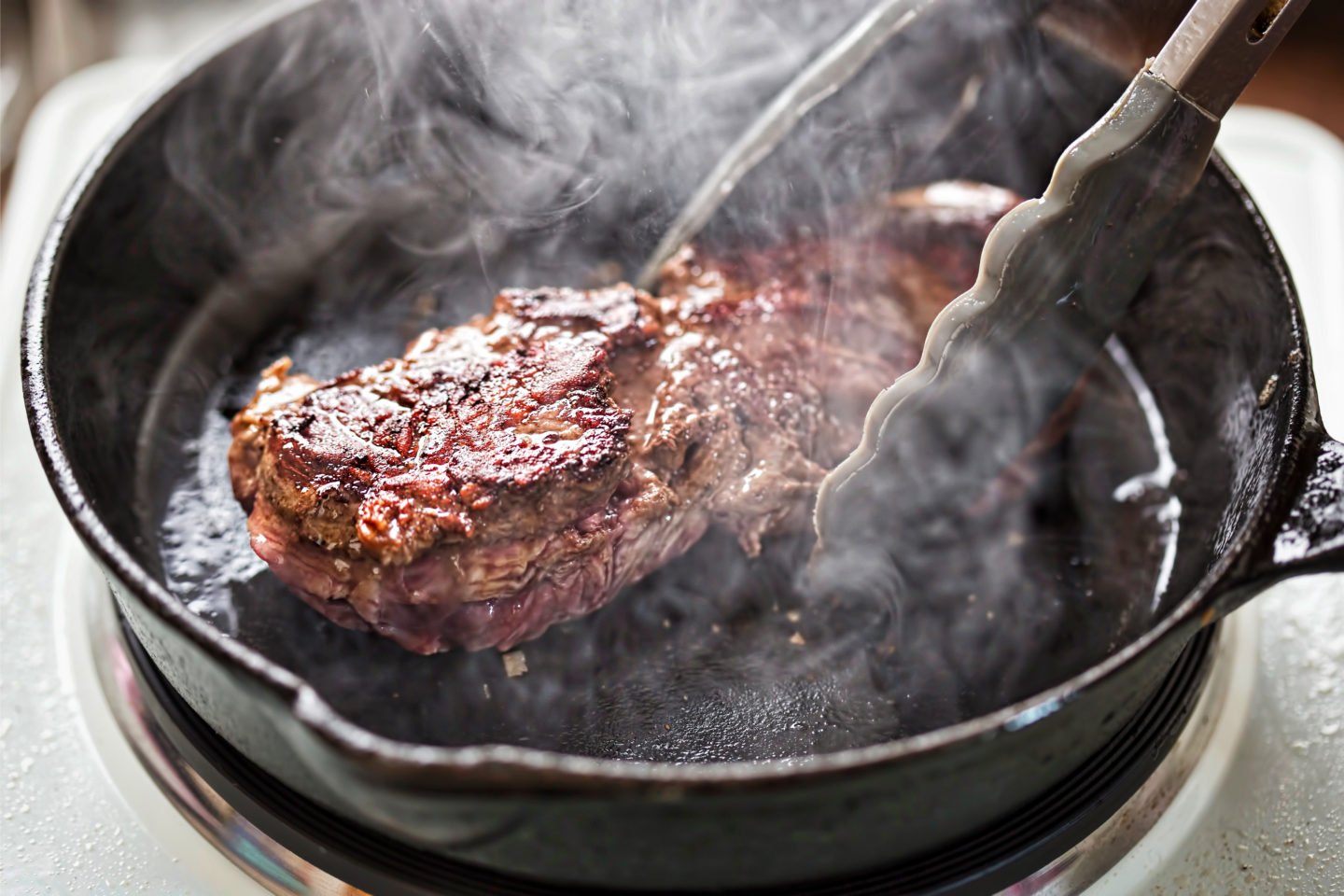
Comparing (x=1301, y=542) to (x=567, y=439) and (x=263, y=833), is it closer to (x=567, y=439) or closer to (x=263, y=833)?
(x=567, y=439)

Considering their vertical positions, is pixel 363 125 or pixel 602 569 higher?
pixel 363 125

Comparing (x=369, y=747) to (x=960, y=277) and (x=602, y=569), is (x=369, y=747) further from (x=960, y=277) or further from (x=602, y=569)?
(x=960, y=277)

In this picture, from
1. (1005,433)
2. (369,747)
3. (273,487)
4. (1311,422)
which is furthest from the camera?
(1005,433)

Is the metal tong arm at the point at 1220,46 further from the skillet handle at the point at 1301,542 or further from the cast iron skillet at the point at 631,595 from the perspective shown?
the skillet handle at the point at 1301,542

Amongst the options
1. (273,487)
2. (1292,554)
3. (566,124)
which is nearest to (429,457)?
(273,487)

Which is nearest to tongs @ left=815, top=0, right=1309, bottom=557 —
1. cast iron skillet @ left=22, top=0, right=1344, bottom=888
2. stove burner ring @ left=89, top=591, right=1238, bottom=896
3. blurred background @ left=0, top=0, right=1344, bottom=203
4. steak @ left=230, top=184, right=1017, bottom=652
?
steak @ left=230, top=184, right=1017, bottom=652

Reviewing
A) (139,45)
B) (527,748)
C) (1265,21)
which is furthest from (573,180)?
(139,45)
